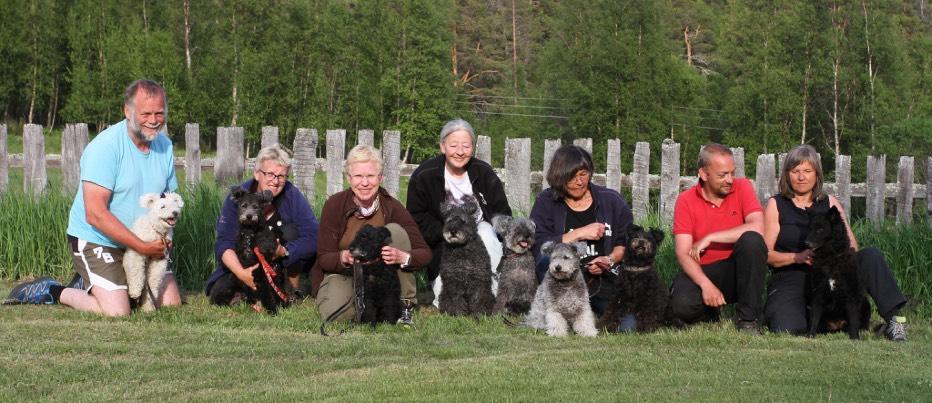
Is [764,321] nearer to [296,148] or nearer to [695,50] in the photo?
[296,148]

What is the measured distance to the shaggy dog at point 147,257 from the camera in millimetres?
7613

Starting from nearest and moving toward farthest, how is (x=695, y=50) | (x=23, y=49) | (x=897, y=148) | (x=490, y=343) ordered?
1. (x=490, y=343)
2. (x=897, y=148)
3. (x=23, y=49)
4. (x=695, y=50)

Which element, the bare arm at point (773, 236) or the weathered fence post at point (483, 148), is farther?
the weathered fence post at point (483, 148)

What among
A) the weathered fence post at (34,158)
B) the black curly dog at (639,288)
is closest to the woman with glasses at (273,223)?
the black curly dog at (639,288)

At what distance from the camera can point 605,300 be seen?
25.0 feet

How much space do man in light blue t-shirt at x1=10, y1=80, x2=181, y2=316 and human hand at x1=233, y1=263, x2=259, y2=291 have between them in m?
0.60

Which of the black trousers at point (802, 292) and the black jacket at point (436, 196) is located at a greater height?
the black jacket at point (436, 196)

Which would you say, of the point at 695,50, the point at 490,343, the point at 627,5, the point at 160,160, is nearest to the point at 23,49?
the point at 627,5

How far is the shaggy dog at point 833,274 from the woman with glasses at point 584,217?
1.32m

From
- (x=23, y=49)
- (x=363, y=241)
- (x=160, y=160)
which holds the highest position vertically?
(x=23, y=49)

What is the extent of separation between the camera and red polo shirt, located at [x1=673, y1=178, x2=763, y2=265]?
7.30 metres

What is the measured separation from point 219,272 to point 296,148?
3537mm

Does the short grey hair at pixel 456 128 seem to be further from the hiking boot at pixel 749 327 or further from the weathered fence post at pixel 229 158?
the weathered fence post at pixel 229 158

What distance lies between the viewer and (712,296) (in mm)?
7031
